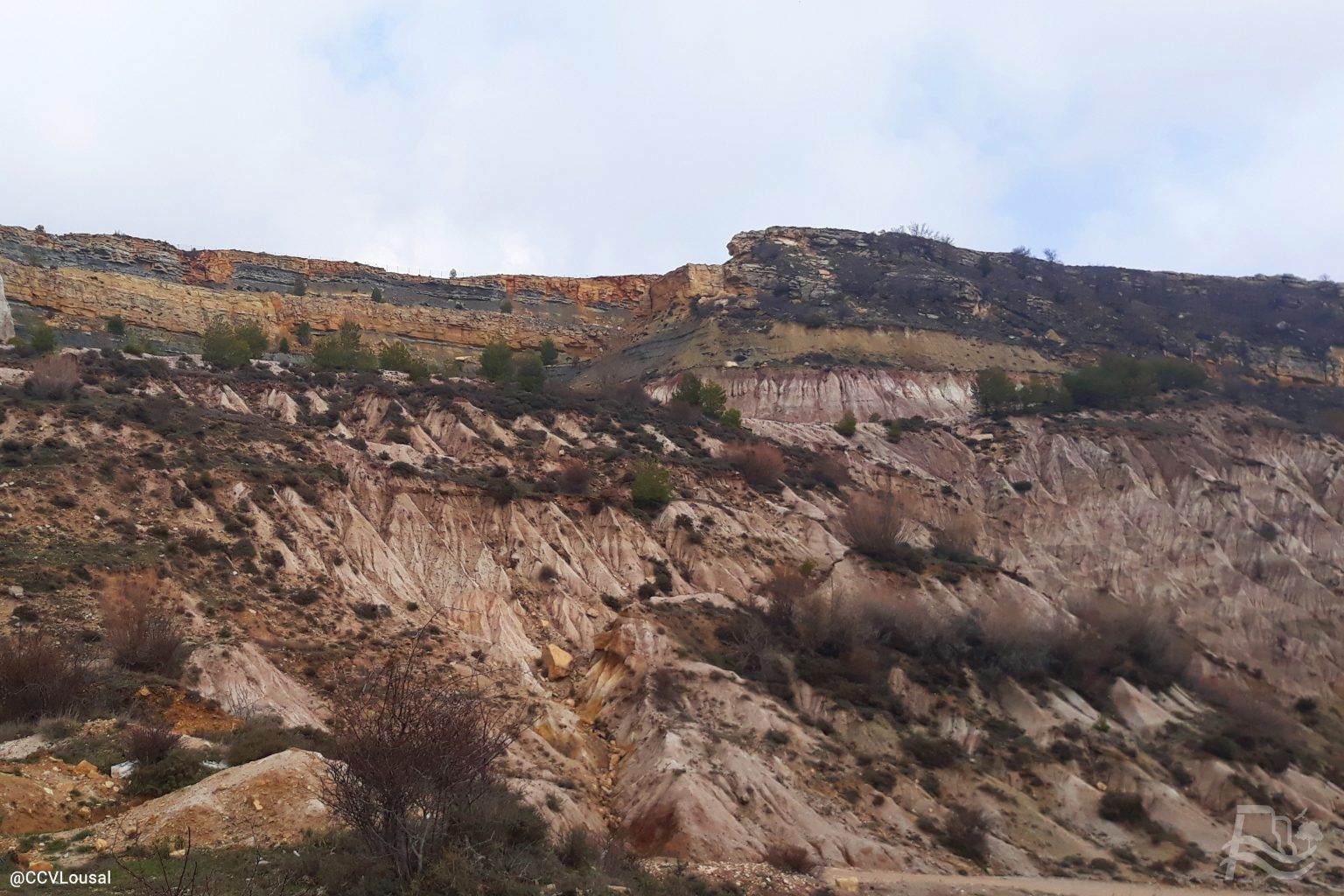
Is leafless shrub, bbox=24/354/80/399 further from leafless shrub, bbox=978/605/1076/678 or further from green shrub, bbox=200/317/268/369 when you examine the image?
leafless shrub, bbox=978/605/1076/678

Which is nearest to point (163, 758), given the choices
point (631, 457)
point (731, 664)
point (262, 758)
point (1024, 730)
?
point (262, 758)

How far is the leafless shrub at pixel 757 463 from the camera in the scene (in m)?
→ 41.5

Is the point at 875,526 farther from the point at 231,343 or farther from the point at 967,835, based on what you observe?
the point at 231,343

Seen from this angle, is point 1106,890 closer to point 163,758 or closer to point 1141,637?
point 1141,637

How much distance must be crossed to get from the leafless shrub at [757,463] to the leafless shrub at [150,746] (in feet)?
91.5

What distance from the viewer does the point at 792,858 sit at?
62.2 ft

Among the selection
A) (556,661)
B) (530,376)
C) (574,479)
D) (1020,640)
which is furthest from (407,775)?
(530,376)

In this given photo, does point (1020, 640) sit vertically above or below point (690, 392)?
below

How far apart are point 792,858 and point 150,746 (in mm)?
11243

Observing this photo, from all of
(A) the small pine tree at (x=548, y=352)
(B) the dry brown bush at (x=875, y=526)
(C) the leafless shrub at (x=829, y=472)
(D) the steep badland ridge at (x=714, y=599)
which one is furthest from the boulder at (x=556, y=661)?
(A) the small pine tree at (x=548, y=352)

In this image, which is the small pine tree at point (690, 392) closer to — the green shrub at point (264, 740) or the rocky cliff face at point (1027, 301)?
the rocky cliff face at point (1027, 301)

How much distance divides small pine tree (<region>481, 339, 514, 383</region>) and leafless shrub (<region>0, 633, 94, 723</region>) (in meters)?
33.8

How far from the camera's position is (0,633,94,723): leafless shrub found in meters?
16.7

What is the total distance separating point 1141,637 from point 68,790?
3045cm
